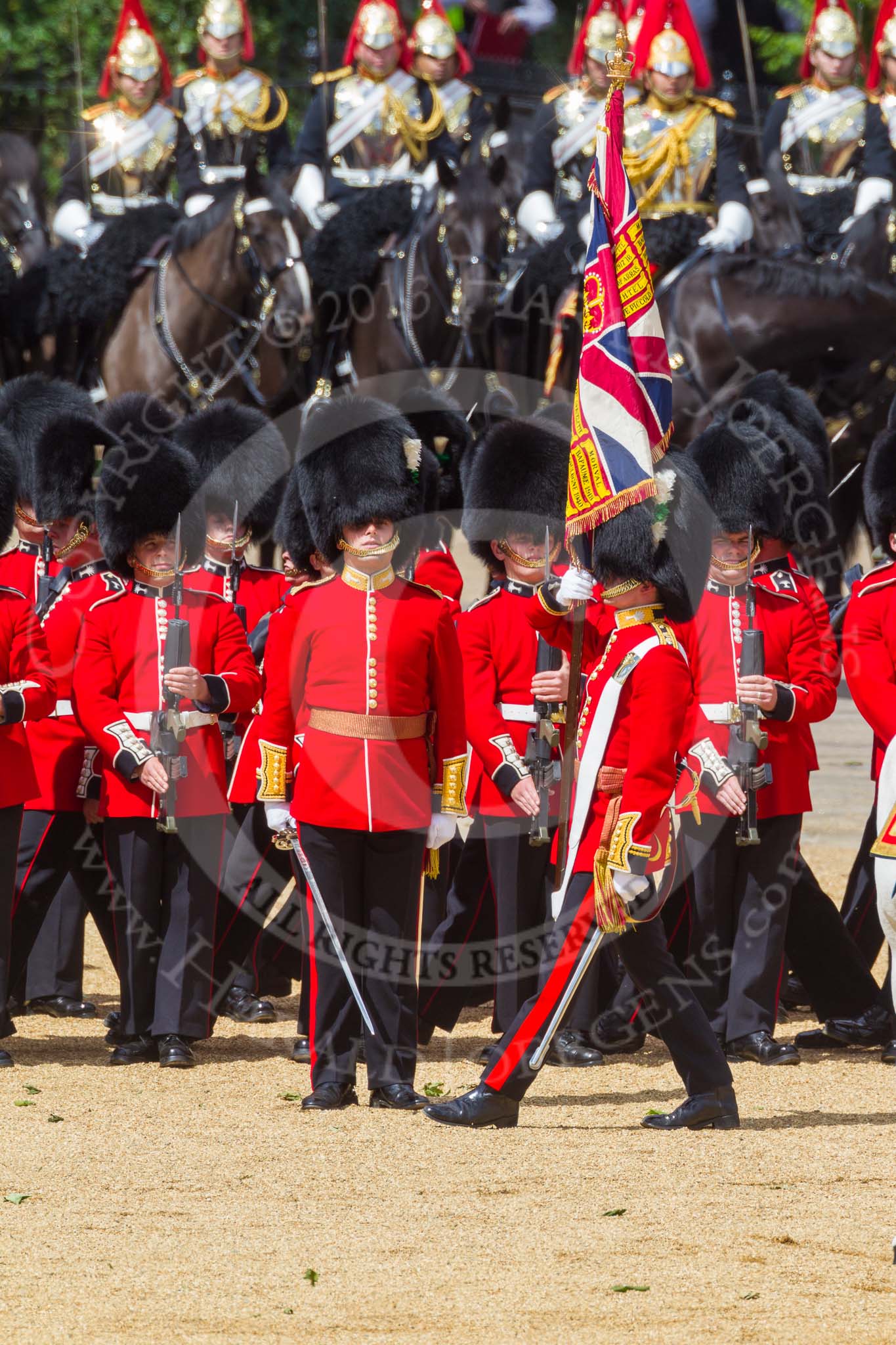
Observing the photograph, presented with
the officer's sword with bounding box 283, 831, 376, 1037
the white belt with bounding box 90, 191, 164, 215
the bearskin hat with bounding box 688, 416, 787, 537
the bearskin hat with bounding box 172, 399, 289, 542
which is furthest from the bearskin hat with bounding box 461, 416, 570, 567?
the white belt with bounding box 90, 191, 164, 215

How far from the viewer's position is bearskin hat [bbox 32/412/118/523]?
20.1 feet

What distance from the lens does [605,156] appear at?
4.94m

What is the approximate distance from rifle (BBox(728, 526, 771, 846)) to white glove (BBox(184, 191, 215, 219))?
6.41 m

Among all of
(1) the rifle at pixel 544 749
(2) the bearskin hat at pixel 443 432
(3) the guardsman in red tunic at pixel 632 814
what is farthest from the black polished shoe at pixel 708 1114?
(2) the bearskin hat at pixel 443 432

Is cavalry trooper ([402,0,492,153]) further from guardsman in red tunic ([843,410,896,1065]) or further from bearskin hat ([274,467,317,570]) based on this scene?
guardsman in red tunic ([843,410,896,1065])

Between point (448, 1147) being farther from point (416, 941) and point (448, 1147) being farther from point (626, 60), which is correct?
point (626, 60)

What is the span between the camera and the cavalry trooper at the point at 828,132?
11469 mm

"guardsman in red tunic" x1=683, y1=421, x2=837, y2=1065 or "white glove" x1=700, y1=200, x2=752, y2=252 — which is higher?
"white glove" x1=700, y1=200, x2=752, y2=252

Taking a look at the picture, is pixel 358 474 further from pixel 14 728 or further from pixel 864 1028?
pixel 864 1028

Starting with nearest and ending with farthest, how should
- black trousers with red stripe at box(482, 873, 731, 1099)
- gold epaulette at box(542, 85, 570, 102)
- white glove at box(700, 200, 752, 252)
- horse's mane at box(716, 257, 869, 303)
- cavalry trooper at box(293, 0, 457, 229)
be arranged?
black trousers with red stripe at box(482, 873, 731, 1099) → horse's mane at box(716, 257, 869, 303) → white glove at box(700, 200, 752, 252) → cavalry trooper at box(293, 0, 457, 229) → gold epaulette at box(542, 85, 570, 102)

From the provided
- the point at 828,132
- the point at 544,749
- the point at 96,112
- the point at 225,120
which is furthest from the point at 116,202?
the point at 544,749

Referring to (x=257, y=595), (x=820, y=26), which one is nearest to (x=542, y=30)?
(x=820, y=26)

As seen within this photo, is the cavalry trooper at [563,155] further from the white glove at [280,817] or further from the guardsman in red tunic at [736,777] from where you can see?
the white glove at [280,817]

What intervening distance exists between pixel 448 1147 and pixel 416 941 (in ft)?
1.90
